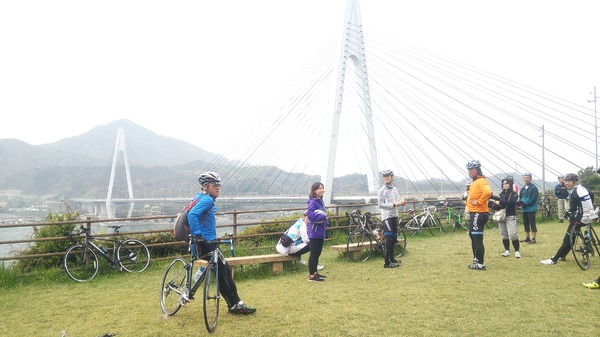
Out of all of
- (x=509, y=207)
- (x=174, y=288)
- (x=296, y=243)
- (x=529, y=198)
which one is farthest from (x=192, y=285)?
(x=529, y=198)

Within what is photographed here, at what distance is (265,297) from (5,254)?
4320 millimetres

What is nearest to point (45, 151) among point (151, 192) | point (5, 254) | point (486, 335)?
point (151, 192)

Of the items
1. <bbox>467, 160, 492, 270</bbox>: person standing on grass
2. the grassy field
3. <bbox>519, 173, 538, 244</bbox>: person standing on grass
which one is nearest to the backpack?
the grassy field

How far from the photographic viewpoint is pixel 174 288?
381cm

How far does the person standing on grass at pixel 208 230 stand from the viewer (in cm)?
362

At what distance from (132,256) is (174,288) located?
3125mm

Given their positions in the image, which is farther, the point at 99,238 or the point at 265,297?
the point at 99,238

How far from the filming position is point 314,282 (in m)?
5.21

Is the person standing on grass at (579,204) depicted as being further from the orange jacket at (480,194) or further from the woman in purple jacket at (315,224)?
the woman in purple jacket at (315,224)

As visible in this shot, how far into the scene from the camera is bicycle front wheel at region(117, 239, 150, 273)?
6.45 m

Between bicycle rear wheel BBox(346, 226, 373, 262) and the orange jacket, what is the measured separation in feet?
6.27

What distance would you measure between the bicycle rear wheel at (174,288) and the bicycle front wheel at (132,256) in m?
2.91

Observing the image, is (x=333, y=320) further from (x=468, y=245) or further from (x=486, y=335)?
(x=468, y=245)

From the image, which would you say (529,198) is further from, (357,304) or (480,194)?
(357,304)
